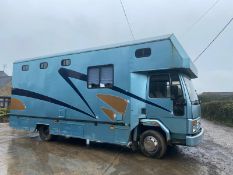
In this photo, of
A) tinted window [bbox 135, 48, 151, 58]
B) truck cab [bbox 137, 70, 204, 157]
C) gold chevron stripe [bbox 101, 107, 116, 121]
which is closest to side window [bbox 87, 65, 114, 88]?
gold chevron stripe [bbox 101, 107, 116, 121]

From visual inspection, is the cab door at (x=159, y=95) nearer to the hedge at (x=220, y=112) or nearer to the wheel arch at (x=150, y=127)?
the wheel arch at (x=150, y=127)

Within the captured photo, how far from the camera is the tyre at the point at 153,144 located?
29.0ft

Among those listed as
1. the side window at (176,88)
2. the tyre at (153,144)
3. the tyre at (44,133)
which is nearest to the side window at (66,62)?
the tyre at (44,133)

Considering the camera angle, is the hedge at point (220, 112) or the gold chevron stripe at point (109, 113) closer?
the gold chevron stripe at point (109, 113)

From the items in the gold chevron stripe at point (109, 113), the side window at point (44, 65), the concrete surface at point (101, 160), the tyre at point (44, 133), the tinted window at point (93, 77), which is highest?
the side window at point (44, 65)

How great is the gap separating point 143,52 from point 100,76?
181 cm

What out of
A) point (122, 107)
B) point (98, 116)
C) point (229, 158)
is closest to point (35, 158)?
point (98, 116)

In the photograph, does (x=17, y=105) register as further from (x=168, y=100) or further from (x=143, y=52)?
(x=168, y=100)

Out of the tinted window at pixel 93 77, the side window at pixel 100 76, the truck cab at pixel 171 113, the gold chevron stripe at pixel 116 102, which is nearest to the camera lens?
the truck cab at pixel 171 113

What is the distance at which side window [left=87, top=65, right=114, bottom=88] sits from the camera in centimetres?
997

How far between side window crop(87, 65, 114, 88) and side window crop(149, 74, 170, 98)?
4.63ft

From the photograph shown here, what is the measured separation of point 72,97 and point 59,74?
1.19m

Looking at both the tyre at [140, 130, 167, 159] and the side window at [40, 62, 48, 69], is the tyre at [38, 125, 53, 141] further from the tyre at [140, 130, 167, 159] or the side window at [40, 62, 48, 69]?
the tyre at [140, 130, 167, 159]

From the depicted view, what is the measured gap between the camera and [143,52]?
9305 millimetres
